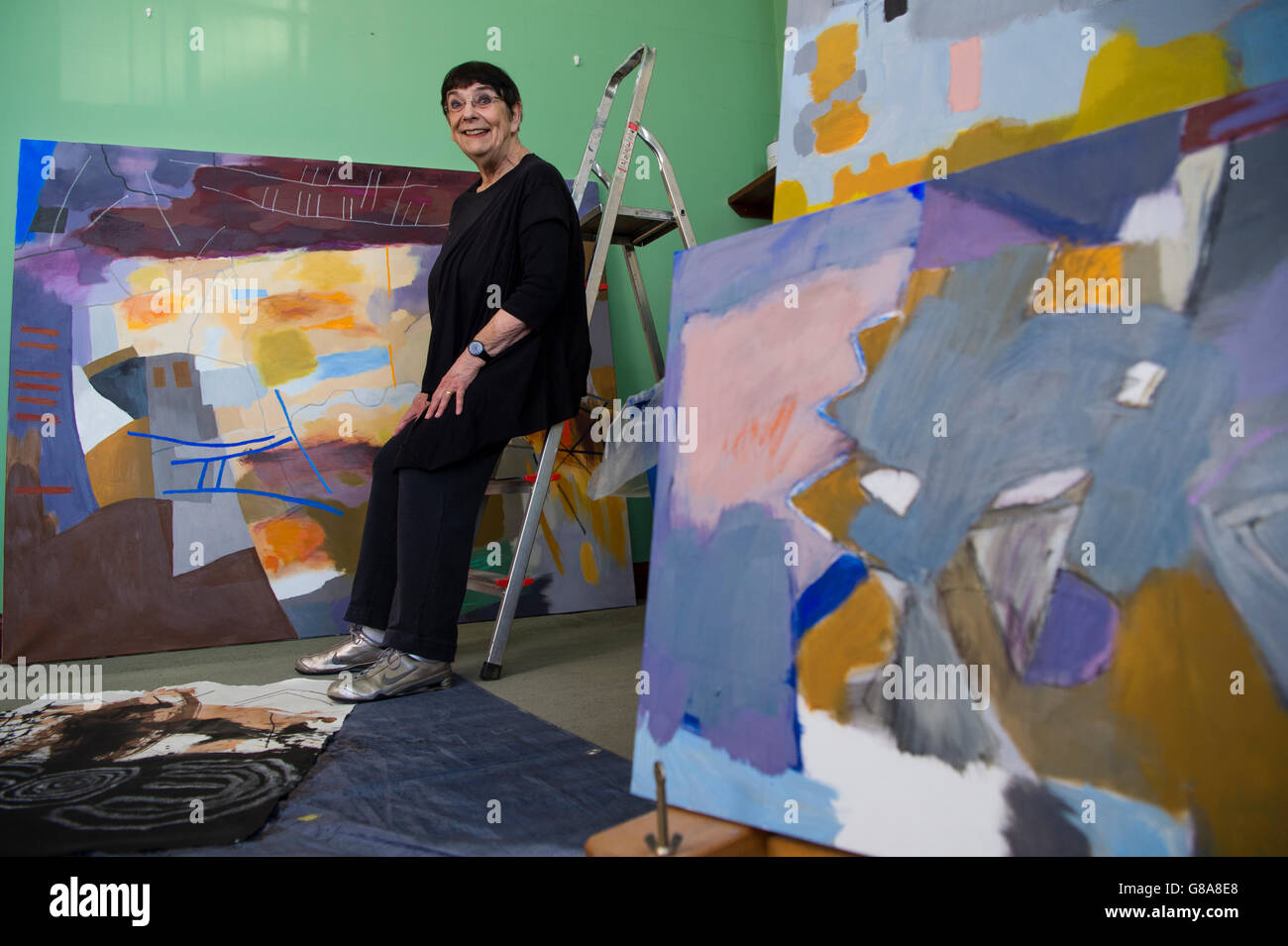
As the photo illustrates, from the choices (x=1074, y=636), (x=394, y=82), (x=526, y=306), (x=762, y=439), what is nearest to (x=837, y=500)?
(x=762, y=439)

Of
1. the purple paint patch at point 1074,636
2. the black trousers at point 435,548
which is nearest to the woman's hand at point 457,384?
the black trousers at point 435,548

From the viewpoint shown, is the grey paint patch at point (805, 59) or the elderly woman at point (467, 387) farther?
the elderly woman at point (467, 387)

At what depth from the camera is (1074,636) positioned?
0.63 m

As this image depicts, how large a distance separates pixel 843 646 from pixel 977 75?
61 cm

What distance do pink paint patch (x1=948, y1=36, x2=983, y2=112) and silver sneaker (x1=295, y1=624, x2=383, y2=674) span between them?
1431 mm

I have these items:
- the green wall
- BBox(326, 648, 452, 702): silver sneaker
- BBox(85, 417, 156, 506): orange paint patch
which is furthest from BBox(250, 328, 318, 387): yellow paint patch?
BBox(326, 648, 452, 702): silver sneaker

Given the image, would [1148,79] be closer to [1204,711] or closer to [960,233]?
[960,233]

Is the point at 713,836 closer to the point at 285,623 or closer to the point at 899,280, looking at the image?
the point at 899,280

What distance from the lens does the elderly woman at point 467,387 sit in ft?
5.19

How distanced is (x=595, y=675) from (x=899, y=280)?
3.71 feet

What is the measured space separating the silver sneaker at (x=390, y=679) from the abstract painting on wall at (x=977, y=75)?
1.06 meters

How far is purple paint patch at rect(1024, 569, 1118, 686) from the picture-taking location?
2.03 feet

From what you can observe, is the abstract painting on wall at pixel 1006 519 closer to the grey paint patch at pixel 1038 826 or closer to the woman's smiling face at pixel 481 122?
the grey paint patch at pixel 1038 826
